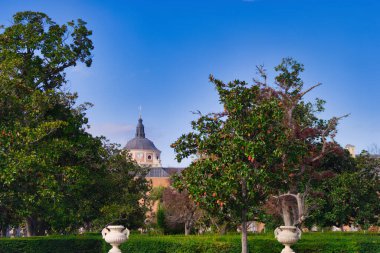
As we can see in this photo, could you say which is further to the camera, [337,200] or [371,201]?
[371,201]

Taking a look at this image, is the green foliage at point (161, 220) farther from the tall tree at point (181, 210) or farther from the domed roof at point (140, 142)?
the domed roof at point (140, 142)

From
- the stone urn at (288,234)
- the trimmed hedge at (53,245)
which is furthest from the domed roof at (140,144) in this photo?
the stone urn at (288,234)

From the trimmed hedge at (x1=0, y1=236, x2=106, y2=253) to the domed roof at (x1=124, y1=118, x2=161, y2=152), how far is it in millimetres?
113863

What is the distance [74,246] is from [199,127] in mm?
8878

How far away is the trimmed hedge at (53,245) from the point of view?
818 inches

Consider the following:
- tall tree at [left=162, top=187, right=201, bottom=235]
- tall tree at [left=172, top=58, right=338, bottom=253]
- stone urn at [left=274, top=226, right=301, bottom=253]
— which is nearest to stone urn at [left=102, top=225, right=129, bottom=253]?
tall tree at [left=172, top=58, right=338, bottom=253]


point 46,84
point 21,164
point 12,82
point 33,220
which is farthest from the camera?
point 33,220

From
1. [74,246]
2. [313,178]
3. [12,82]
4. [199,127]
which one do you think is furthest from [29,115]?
[313,178]

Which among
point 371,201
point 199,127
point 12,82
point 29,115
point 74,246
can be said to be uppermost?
point 12,82

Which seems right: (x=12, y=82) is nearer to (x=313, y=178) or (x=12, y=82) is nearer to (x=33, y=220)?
(x=33, y=220)

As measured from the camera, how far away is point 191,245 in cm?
1939

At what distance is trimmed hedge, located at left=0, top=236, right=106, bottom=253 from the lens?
20781 mm

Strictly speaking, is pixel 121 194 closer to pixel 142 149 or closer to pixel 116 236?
pixel 116 236

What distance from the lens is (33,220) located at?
26.4 m
